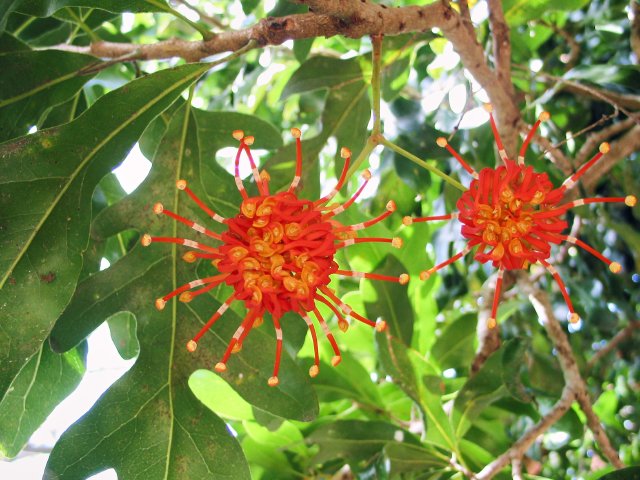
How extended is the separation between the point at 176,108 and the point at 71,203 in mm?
387

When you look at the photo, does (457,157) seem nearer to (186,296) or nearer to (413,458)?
(186,296)

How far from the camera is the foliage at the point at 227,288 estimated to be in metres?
1.23

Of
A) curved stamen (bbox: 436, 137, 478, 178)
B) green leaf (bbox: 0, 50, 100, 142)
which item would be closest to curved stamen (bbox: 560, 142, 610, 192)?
curved stamen (bbox: 436, 137, 478, 178)

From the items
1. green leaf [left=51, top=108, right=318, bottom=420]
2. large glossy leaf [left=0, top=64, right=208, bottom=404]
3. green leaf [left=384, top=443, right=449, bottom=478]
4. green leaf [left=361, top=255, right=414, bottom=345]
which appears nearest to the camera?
large glossy leaf [left=0, top=64, right=208, bottom=404]

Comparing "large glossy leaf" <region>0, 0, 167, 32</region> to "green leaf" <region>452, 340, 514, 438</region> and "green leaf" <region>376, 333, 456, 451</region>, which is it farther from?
"green leaf" <region>452, 340, 514, 438</region>

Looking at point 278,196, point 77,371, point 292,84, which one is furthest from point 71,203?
point 292,84

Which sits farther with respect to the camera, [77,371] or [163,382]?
[77,371]

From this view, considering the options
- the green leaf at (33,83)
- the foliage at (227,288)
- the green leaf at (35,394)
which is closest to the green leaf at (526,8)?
the foliage at (227,288)

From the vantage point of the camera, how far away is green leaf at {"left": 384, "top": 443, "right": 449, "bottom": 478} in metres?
1.58

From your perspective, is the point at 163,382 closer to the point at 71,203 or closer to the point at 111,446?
the point at 111,446

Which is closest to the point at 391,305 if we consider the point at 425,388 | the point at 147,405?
the point at 425,388

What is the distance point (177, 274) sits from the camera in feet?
4.70

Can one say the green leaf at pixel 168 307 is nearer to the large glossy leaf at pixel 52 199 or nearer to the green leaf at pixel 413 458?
the large glossy leaf at pixel 52 199

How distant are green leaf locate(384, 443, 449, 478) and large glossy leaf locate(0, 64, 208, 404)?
81 cm
